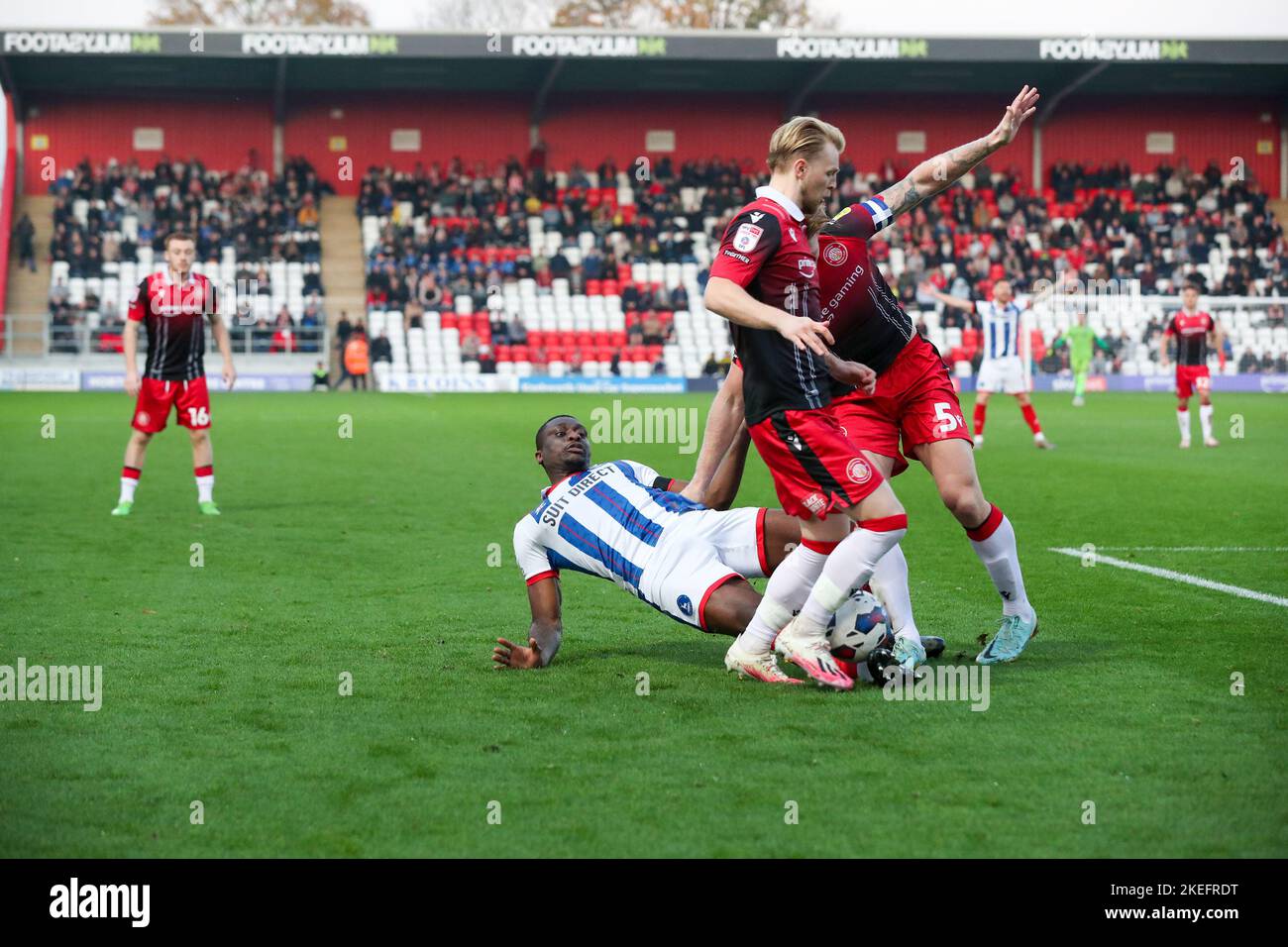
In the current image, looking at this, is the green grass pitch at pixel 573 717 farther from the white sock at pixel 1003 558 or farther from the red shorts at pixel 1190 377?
the red shorts at pixel 1190 377

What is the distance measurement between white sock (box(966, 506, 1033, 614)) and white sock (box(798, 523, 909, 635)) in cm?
81

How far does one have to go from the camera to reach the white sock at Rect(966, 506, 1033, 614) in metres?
6.04

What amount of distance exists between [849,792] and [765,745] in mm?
568

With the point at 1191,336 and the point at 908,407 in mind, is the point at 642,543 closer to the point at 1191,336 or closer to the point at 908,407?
the point at 908,407

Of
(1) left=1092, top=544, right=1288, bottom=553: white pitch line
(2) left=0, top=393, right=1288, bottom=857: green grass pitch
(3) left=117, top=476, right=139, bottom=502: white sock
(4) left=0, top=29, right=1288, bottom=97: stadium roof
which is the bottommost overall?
(2) left=0, top=393, right=1288, bottom=857: green grass pitch

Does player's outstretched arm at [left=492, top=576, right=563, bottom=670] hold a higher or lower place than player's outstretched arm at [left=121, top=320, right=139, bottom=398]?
lower

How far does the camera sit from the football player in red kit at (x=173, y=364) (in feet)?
38.4

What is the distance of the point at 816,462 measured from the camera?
5258 mm

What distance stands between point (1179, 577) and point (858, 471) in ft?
12.2

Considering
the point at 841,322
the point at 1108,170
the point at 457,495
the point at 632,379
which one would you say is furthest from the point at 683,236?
the point at 841,322

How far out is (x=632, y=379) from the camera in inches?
1407

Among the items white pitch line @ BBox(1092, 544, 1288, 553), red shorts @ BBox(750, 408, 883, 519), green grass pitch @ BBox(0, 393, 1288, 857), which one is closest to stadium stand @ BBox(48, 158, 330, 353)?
green grass pitch @ BBox(0, 393, 1288, 857)

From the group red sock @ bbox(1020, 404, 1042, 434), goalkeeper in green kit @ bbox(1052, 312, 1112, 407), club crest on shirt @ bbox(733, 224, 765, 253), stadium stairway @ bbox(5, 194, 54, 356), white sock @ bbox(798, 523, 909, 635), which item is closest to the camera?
club crest on shirt @ bbox(733, 224, 765, 253)

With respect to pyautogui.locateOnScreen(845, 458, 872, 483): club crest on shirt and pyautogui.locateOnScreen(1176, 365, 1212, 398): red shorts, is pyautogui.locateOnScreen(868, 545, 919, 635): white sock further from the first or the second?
pyautogui.locateOnScreen(1176, 365, 1212, 398): red shorts
